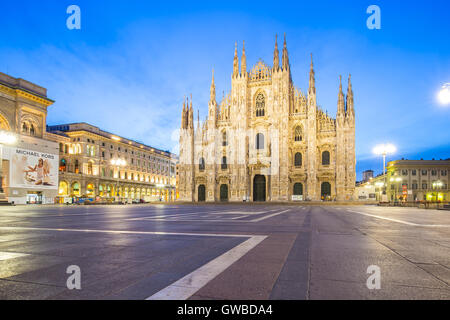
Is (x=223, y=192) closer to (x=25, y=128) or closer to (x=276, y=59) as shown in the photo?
(x=276, y=59)

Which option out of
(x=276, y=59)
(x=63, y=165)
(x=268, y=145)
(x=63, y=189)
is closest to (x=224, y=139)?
(x=268, y=145)

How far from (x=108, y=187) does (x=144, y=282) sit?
226ft

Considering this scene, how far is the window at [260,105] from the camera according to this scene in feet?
163

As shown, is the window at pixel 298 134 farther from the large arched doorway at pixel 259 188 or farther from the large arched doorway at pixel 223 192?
the large arched doorway at pixel 223 192

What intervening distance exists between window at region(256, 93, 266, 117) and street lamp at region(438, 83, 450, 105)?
3883cm

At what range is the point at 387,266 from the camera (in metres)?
3.38

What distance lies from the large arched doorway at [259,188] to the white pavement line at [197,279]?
148ft

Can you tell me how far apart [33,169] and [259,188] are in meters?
35.5

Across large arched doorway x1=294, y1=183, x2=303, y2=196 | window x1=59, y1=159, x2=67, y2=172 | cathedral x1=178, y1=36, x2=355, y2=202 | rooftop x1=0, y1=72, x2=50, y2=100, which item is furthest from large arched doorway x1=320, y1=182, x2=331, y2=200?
window x1=59, y1=159, x2=67, y2=172

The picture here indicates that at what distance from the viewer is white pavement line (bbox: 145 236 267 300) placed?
91.0 inches

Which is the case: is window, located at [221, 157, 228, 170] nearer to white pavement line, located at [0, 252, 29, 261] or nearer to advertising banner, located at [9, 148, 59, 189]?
advertising banner, located at [9, 148, 59, 189]

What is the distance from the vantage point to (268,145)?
47.7m
